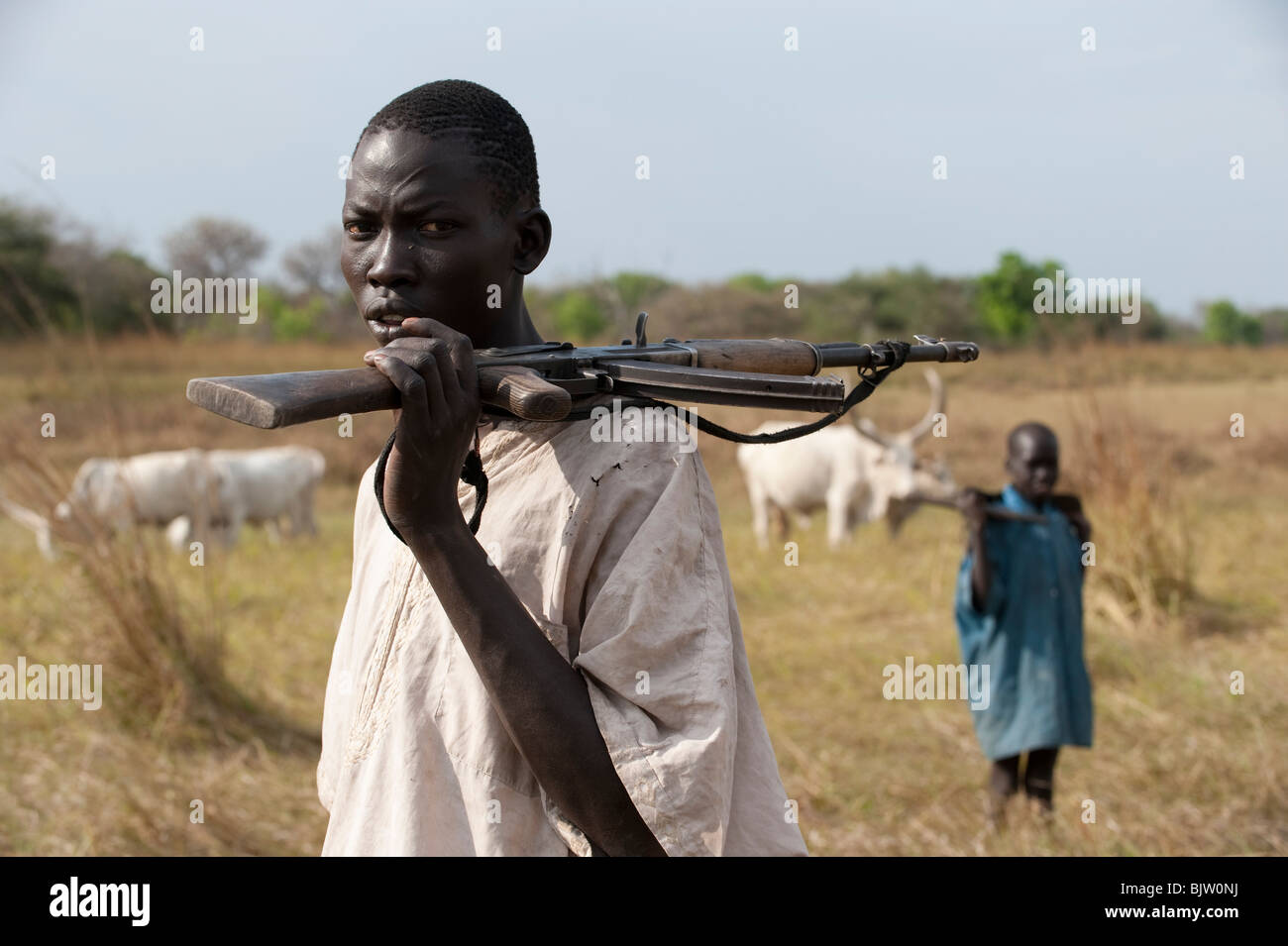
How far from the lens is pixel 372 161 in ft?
4.86

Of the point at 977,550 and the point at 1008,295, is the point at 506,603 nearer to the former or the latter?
Result: the point at 977,550

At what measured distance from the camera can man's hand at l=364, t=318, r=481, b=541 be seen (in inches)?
49.2

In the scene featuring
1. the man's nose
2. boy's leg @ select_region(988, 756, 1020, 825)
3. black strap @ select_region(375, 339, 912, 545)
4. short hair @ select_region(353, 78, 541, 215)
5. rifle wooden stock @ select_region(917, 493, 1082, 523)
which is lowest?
boy's leg @ select_region(988, 756, 1020, 825)

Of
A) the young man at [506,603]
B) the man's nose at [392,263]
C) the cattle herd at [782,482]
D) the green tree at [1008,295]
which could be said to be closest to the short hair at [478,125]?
the young man at [506,603]

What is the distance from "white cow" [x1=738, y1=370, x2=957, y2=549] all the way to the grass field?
99 centimetres

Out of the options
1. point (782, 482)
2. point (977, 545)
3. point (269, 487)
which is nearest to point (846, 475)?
point (782, 482)

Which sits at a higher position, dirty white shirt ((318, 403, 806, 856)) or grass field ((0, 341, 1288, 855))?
dirty white shirt ((318, 403, 806, 856))

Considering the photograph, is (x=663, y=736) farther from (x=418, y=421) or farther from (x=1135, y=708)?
(x=1135, y=708)

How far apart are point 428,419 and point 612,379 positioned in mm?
289

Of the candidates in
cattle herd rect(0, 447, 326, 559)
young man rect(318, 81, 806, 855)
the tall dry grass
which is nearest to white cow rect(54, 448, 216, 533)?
cattle herd rect(0, 447, 326, 559)

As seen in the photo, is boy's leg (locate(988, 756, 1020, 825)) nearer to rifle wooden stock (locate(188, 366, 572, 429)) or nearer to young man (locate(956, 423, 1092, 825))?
young man (locate(956, 423, 1092, 825))

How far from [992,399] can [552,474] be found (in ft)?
63.5

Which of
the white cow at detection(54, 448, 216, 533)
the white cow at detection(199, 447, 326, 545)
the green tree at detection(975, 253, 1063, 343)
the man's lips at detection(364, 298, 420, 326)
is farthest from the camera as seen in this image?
the green tree at detection(975, 253, 1063, 343)

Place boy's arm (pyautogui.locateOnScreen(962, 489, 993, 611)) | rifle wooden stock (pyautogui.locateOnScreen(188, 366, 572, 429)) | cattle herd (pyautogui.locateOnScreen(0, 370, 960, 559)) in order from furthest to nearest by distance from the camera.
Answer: cattle herd (pyautogui.locateOnScreen(0, 370, 960, 559)) → boy's arm (pyautogui.locateOnScreen(962, 489, 993, 611)) → rifle wooden stock (pyautogui.locateOnScreen(188, 366, 572, 429))
